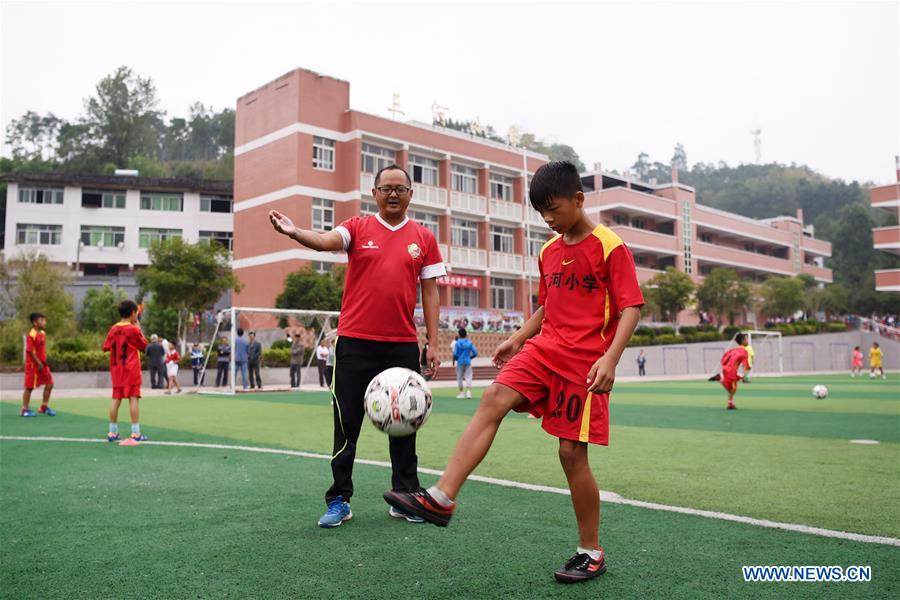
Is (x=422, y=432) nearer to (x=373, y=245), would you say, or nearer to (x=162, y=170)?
(x=373, y=245)

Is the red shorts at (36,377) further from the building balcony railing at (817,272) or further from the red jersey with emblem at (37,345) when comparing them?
the building balcony railing at (817,272)

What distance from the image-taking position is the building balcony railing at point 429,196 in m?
39.8

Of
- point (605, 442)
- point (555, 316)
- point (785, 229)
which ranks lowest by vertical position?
point (605, 442)

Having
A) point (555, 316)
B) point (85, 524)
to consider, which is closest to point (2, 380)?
point (85, 524)

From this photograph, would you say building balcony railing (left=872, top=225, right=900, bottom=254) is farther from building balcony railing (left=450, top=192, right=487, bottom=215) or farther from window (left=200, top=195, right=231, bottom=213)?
window (left=200, top=195, right=231, bottom=213)

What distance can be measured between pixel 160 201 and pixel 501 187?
24236 millimetres

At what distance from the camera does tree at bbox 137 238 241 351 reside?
30.7 m

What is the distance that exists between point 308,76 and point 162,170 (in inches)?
1338

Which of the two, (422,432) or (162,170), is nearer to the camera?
(422,432)

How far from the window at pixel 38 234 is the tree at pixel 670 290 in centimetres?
3941

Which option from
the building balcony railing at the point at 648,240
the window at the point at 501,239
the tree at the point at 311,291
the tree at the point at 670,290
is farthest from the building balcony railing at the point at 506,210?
Result: the tree at the point at 311,291

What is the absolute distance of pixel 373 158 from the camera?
39.2 m

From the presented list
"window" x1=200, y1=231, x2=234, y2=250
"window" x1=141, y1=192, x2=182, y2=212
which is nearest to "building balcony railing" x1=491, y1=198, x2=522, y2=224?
"window" x1=200, y1=231, x2=234, y2=250

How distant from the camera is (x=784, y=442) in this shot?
29.3 feet
